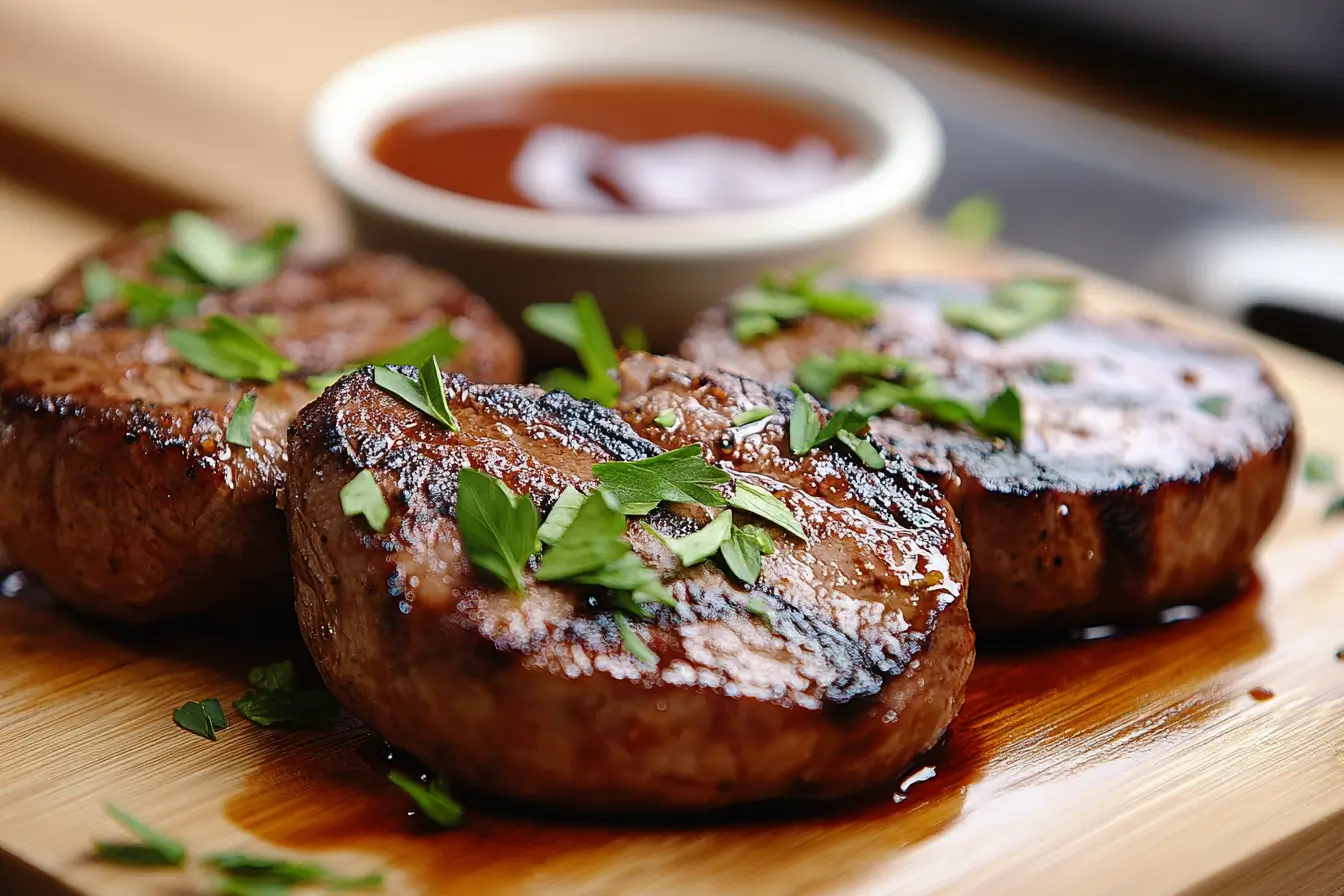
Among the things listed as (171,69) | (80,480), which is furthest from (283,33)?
(80,480)

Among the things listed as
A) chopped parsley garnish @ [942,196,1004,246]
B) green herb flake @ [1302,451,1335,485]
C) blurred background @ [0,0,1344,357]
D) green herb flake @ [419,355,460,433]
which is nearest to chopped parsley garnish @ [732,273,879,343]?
green herb flake @ [419,355,460,433]

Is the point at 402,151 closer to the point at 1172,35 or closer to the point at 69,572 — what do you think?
the point at 69,572

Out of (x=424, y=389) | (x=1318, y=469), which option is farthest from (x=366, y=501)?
(x=1318, y=469)

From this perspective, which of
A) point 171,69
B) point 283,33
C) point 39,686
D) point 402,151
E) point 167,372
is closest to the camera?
point 39,686

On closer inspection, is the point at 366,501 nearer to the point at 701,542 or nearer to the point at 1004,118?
the point at 701,542

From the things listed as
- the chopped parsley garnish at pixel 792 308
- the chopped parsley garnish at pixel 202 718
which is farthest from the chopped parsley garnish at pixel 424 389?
the chopped parsley garnish at pixel 792 308

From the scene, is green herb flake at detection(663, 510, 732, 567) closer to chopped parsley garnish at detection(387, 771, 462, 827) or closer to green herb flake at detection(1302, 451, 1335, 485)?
chopped parsley garnish at detection(387, 771, 462, 827)

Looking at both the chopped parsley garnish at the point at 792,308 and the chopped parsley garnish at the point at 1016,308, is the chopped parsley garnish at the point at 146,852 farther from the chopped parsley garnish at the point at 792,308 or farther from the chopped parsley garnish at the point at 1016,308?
the chopped parsley garnish at the point at 1016,308
